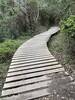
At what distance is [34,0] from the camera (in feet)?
47.3

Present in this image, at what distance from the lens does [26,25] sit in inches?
535

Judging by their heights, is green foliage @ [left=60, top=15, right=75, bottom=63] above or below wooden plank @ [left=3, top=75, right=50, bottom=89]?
above

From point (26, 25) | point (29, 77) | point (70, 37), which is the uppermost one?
point (70, 37)

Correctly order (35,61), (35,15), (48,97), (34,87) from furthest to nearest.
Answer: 1. (35,15)
2. (35,61)
3. (34,87)
4. (48,97)

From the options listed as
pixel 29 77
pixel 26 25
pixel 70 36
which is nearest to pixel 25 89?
pixel 29 77

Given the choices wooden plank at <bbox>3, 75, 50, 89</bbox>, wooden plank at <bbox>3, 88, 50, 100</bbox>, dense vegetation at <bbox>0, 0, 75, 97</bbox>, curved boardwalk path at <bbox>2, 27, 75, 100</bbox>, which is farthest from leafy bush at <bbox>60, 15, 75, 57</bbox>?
wooden plank at <bbox>3, 88, 50, 100</bbox>

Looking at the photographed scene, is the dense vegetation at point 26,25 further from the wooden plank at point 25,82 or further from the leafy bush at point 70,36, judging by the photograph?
the wooden plank at point 25,82

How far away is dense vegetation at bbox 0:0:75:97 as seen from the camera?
5.89 m

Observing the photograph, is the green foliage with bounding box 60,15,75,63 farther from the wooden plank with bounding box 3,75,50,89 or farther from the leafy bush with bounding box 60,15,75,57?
the wooden plank with bounding box 3,75,50,89

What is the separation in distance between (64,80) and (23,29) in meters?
9.72

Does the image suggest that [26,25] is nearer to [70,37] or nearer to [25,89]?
[70,37]

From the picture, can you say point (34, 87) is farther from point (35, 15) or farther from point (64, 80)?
point (35, 15)

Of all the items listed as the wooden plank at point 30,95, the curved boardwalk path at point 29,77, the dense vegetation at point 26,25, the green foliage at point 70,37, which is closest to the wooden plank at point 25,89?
the curved boardwalk path at point 29,77

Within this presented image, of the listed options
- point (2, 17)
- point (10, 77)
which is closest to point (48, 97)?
point (10, 77)
